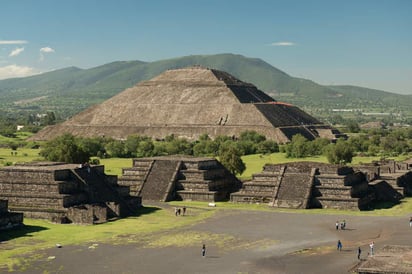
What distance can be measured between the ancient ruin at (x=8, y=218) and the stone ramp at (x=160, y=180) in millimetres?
20354

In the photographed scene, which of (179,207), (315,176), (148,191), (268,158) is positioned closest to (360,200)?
(315,176)

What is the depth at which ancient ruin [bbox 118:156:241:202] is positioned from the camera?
6850 cm

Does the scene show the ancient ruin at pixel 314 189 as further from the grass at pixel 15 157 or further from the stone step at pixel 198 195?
the grass at pixel 15 157

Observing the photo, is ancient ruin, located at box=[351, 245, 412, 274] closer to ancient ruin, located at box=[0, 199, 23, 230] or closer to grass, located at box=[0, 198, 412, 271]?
grass, located at box=[0, 198, 412, 271]

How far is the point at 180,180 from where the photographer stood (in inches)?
2756

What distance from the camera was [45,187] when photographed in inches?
2185

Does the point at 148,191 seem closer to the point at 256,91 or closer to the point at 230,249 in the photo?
the point at 230,249

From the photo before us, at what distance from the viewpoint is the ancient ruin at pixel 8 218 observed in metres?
48.2

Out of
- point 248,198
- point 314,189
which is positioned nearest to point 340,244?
point 314,189

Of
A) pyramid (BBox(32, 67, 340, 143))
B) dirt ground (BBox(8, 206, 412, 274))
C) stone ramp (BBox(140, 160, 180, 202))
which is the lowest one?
dirt ground (BBox(8, 206, 412, 274))

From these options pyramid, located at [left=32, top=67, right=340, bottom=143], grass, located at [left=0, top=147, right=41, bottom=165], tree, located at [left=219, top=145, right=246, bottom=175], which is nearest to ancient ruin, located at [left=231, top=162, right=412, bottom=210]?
tree, located at [left=219, top=145, right=246, bottom=175]

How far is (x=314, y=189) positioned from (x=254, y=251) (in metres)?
22.6

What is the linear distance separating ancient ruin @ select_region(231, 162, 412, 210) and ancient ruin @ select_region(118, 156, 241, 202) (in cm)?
336

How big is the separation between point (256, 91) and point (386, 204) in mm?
135344
